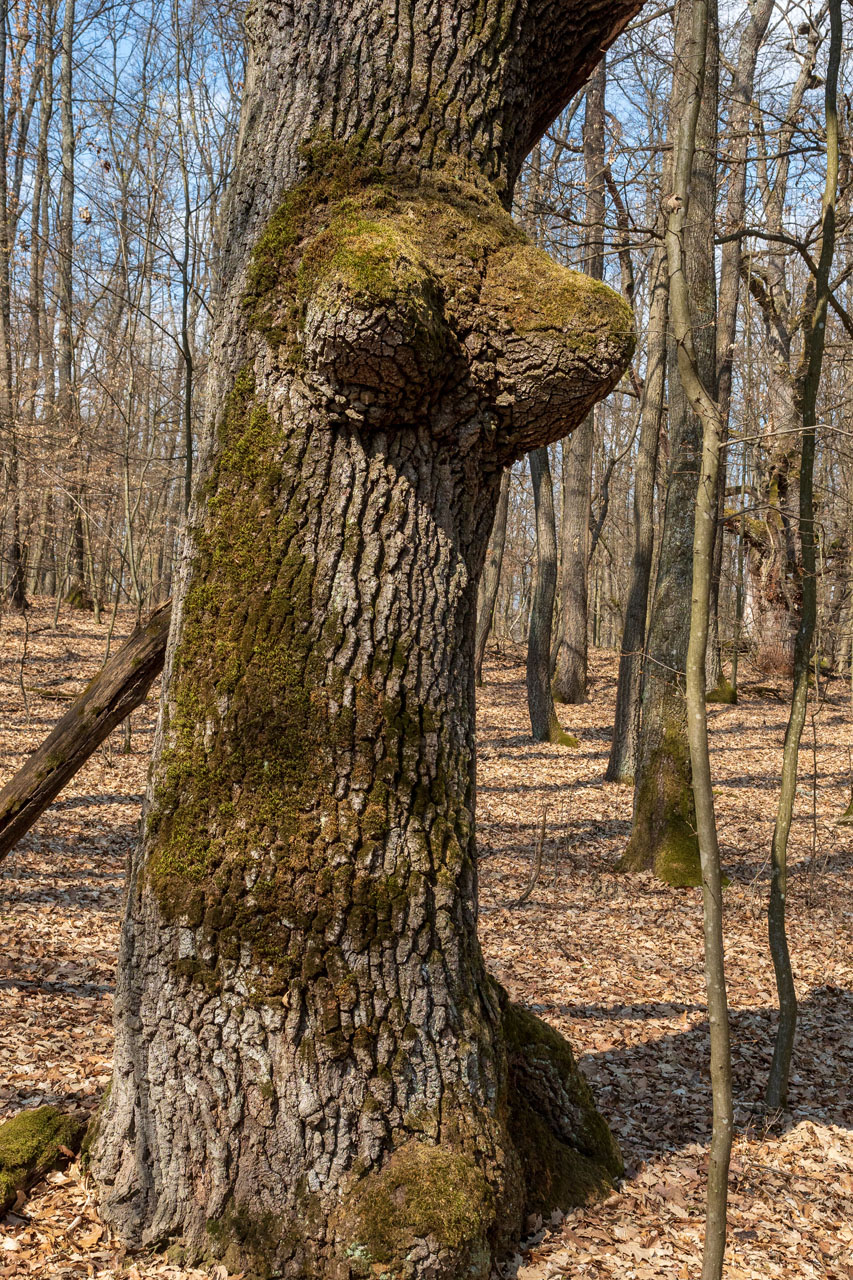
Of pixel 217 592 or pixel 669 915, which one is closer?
pixel 217 592

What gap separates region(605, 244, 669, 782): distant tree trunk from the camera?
35.8ft

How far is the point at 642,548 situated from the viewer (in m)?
11.6

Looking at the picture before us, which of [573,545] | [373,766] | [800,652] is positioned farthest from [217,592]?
[573,545]

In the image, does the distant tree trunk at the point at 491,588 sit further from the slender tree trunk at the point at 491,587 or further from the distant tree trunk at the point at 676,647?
the distant tree trunk at the point at 676,647

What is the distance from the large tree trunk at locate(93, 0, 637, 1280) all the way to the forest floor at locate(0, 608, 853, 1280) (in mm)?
438

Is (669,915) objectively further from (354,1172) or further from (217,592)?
(217,592)

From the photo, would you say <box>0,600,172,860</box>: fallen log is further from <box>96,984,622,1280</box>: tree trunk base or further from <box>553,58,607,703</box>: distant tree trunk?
<box>553,58,607,703</box>: distant tree trunk

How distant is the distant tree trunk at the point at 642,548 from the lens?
35.8ft

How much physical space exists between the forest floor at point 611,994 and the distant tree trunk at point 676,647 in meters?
0.39

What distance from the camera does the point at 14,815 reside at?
11.0 ft

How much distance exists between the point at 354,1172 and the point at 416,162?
9.87 ft

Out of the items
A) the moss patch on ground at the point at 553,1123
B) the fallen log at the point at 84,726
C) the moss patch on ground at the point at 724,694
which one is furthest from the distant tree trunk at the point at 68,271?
the moss patch on ground at the point at 553,1123

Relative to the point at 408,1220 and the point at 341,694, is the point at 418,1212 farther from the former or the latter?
the point at 341,694

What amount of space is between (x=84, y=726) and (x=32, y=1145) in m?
1.40
